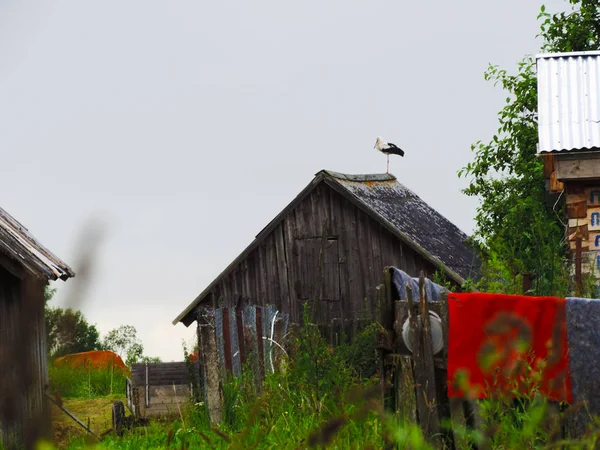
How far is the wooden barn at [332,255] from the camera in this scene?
1580 centimetres

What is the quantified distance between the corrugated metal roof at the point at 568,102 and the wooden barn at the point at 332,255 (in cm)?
389

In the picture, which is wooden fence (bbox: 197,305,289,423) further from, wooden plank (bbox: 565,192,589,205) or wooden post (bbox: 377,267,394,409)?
wooden post (bbox: 377,267,394,409)

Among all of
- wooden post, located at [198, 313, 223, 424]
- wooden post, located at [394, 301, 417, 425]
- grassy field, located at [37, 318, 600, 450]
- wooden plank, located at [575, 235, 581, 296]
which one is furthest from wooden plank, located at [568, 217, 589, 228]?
wooden post, located at [198, 313, 223, 424]

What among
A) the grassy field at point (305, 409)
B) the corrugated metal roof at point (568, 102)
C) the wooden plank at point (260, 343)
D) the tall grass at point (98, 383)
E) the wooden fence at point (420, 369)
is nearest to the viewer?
the grassy field at point (305, 409)

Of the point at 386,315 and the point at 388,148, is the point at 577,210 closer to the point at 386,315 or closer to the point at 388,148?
the point at 386,315

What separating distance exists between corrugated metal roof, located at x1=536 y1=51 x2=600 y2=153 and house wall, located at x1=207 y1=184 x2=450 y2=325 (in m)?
4.26

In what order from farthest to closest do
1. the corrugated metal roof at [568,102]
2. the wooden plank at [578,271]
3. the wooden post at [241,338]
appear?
1. the wooden post at [241,338]
2. the corrugated metal roof at [568,102]
3. the wooden plank at [578,271]

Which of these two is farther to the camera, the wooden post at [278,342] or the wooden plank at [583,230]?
the wooden post at [278,342]

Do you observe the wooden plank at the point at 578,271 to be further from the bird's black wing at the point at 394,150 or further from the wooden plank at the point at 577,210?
the bird's black wing at the point at 394,150

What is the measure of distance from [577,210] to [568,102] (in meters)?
1.90

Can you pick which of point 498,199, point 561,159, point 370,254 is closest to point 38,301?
point 561,159

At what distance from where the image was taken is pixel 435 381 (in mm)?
6559

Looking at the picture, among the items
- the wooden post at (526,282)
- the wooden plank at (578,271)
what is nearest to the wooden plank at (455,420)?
the wooden post at (526,282)

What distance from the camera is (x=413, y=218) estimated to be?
17.6 metres
